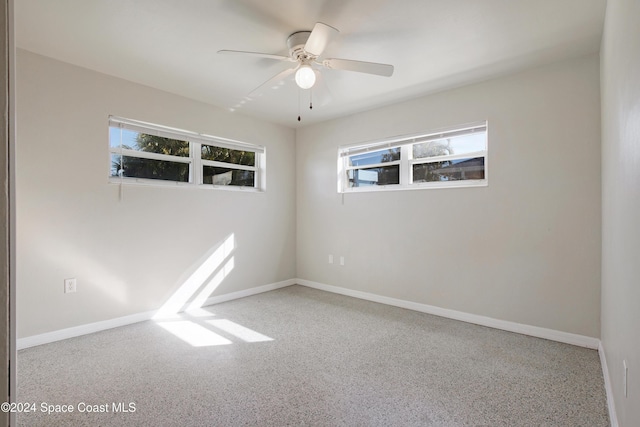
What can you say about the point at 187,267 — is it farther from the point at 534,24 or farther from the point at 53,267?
the point at 534,24

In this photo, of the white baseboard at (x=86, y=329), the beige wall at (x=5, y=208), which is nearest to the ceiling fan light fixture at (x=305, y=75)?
the beige wall at (x=5, y=208)

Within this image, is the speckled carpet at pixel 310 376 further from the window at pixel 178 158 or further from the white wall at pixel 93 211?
the window at pixel 178 158

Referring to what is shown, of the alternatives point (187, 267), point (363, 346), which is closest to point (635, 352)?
point (363, 346)

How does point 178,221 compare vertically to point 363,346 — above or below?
above

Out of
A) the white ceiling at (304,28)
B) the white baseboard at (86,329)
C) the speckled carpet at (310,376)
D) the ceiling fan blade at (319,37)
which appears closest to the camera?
the speckled carpet at (310,376)

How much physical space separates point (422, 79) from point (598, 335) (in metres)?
2.68

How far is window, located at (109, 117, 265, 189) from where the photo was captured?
3191mm

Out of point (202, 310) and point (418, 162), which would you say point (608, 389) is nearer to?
point (418, 162)

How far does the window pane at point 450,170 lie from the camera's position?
128 inches

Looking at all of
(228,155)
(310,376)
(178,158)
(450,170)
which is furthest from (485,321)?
(178,158)

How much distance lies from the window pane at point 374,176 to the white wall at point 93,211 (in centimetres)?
163

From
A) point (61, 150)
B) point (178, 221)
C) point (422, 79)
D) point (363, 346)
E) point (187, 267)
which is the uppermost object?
point (422, 79)

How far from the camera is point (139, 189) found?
326 centimetres

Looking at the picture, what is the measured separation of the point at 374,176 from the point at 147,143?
2.66 m
